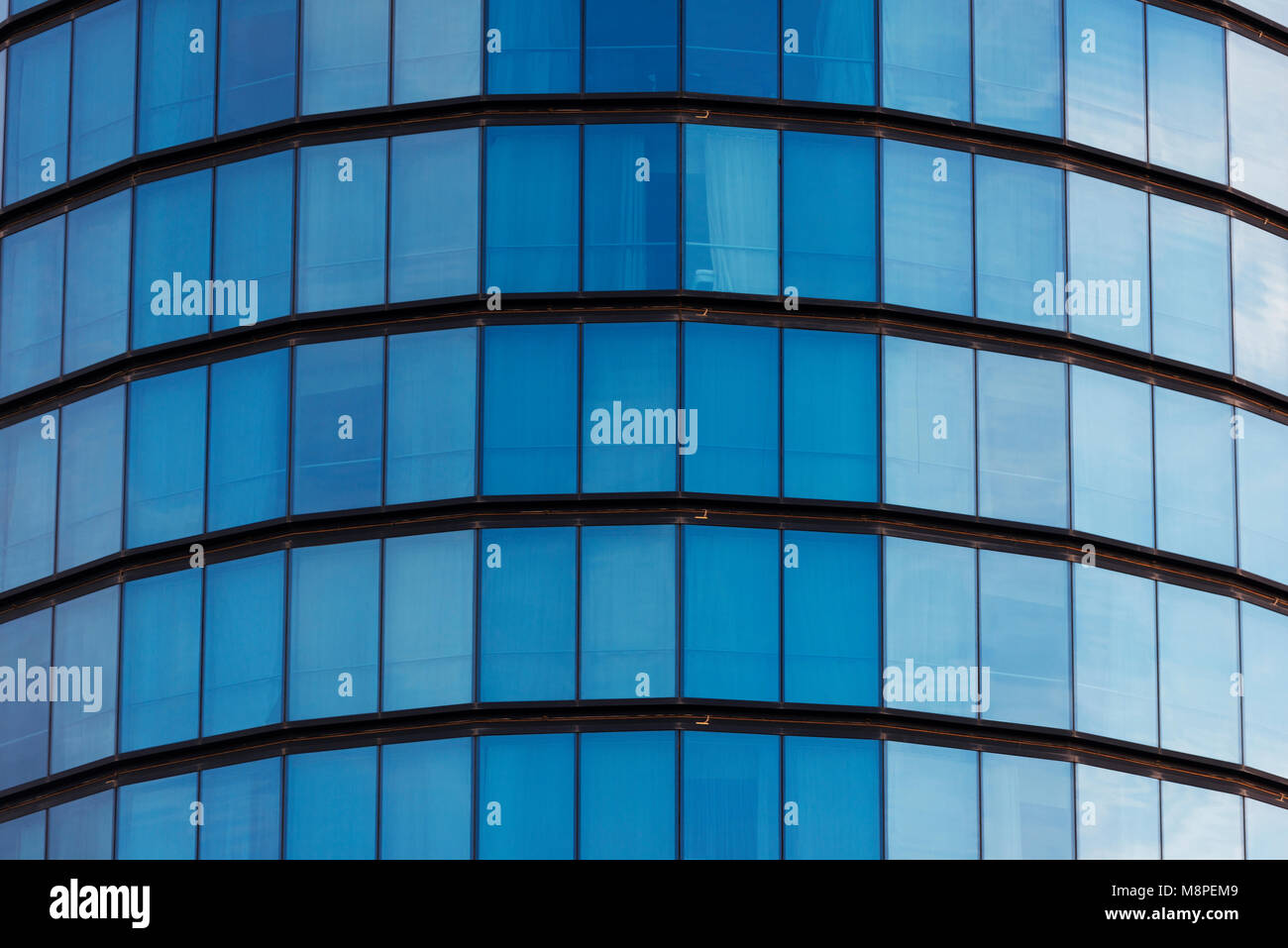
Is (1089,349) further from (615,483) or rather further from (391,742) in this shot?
(391,742)

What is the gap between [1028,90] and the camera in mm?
40281

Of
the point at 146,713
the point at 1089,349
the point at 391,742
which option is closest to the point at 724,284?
the point at 1089,349

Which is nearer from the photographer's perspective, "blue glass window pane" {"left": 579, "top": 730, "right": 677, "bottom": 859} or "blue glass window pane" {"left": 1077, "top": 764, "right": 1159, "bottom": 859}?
"blue glass window pane" {"left": 579, "top": 730, "right": 677, "bottom": 859}

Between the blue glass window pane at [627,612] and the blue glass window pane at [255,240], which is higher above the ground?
the blue glass window pane at [255,240]

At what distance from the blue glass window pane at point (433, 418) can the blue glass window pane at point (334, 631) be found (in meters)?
1.28

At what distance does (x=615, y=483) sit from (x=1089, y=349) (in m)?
8.44

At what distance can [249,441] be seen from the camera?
129 feet

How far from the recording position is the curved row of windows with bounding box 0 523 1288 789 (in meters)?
37.5

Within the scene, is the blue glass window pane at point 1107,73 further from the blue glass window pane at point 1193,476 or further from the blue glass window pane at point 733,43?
the blue glass window pane at point 733,43

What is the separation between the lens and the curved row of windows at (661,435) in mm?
38000

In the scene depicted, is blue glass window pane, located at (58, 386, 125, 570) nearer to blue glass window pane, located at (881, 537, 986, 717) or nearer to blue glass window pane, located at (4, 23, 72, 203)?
blue glass window pane, located at (4, 23, 72, 203)

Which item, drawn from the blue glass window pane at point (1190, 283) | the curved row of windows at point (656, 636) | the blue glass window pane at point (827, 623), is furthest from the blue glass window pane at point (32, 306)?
the blue glass window pane at point (1190, 283)

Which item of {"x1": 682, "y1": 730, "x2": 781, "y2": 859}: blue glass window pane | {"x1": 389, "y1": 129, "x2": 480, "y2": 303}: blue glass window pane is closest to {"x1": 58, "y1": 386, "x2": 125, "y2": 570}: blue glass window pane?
{"x1": 389, "y1": 129, "x2": 480, "y2": 303}: blue glass window pane

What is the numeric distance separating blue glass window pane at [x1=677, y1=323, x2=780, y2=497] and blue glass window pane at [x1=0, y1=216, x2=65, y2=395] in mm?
11448
